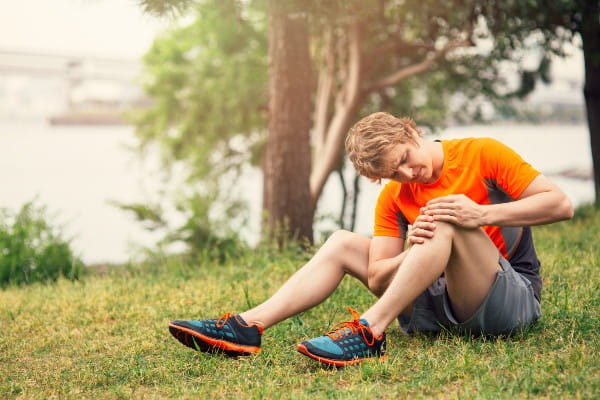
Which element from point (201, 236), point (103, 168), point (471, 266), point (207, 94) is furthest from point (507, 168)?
point (103, 168)

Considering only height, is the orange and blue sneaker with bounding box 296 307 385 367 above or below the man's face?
below

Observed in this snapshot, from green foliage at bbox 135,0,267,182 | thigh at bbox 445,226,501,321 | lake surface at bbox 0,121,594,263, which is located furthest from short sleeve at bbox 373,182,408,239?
green foliage at bbox 135,0,267,182

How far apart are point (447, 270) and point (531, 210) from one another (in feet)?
1.32

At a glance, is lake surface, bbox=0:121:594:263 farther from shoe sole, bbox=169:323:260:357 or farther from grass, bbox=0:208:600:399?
shoe sole, bbox=169:323:260:357

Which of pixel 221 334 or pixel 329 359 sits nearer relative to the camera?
pixel 329 359

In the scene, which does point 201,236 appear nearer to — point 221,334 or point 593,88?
point 221,334

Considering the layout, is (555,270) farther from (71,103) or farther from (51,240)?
(71,103)

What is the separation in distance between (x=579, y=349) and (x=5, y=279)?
15.7ft

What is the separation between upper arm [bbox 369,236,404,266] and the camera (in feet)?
9.79

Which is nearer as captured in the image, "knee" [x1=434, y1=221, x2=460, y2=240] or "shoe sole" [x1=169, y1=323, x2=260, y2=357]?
"knee" [x1=434, y1=221, x2=460, y2=240]

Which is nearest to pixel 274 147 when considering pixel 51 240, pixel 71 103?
pixel 51 240

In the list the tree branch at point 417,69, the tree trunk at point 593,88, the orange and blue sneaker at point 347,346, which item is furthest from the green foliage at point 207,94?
the orange and blue sneaker at point 347,346

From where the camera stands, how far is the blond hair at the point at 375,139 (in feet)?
8.79

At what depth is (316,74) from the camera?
43.5ft
